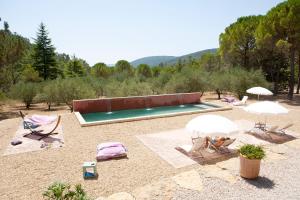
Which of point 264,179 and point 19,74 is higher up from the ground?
point 19,74

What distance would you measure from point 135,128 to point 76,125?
3015 mm

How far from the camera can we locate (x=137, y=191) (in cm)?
532

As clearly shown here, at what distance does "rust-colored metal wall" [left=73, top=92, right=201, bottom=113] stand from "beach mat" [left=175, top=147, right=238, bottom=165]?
9064mm

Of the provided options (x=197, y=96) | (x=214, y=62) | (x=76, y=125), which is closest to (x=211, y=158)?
(x=76, y=125)

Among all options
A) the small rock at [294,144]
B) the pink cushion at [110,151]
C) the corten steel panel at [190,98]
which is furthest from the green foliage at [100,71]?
the small rock at [294,144]

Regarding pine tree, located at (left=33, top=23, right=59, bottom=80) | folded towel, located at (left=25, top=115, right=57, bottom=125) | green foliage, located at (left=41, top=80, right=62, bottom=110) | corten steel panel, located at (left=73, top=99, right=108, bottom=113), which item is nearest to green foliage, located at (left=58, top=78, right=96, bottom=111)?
green foliage, located at (left=41, top=80, right=62, bottom=110)

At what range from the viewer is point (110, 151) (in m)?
7.53

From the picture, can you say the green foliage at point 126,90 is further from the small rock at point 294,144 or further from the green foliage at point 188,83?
the small rock at point 294,144

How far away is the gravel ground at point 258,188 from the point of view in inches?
201

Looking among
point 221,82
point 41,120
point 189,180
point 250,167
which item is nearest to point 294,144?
point 250,167

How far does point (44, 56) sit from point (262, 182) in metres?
34.0

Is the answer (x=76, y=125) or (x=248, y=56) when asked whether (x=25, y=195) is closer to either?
(x=76, y=125)

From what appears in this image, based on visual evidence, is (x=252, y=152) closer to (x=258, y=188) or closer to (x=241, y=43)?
(x=258, y=188)

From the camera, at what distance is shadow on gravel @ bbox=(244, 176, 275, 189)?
18.2 feet
